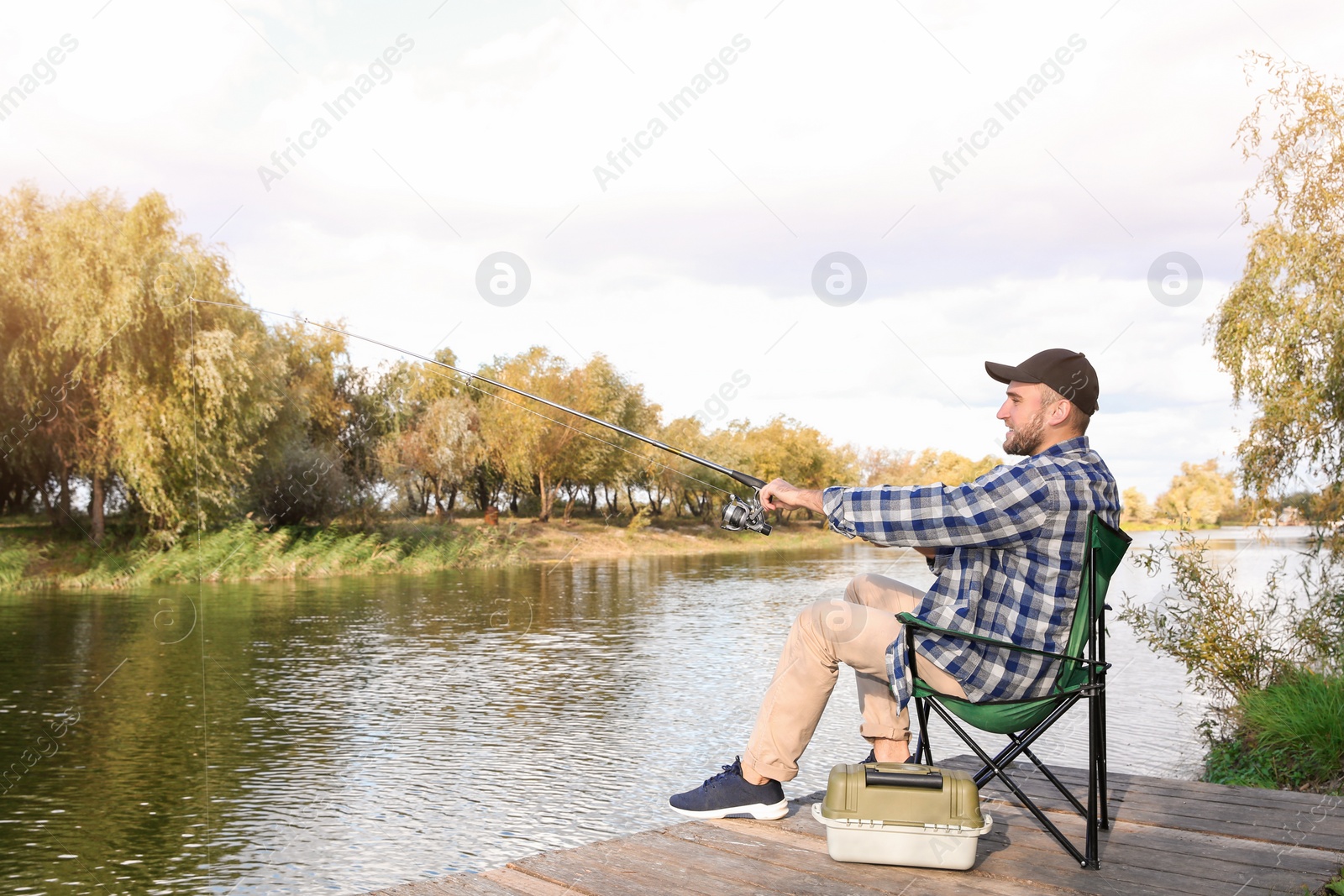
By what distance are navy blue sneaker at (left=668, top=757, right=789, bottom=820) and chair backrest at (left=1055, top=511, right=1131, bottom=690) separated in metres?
0.83

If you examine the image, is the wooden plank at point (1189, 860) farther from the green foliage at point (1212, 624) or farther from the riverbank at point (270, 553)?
the riverbank at point (270, 553)

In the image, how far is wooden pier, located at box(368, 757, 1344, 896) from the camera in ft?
8.25

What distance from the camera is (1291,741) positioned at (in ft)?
18.4

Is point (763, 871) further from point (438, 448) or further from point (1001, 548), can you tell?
point (438, 448)

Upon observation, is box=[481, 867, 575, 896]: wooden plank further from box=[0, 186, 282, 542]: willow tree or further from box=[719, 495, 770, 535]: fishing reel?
box=[0, 186, 282, 542]: willow tree

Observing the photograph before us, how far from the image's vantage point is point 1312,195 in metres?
7.16

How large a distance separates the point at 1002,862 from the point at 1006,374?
49.7 inches

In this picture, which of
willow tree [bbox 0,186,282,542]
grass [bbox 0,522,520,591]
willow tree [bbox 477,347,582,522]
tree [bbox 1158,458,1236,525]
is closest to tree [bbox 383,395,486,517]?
willow tree [bbox 477,347,582,522]

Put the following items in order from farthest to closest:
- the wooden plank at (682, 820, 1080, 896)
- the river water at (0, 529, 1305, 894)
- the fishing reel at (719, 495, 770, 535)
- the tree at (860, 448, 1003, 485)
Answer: the tree at (860, 448, 1003, 485) < the river water at (0, 529, 1305, 894) < the fishing reel at (719, 495, 770, 535) < the wooden plank at (682, 820, 1080, 896)

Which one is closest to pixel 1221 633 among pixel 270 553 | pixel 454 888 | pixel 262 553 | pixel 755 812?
pixel 755 812

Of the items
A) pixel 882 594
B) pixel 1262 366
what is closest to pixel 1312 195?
pixel 1262 366

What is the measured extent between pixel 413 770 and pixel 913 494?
13.0ft

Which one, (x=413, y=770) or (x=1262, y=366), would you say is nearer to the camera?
(x=413, y=770)

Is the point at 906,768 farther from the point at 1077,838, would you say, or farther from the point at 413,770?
the point at 413,770
